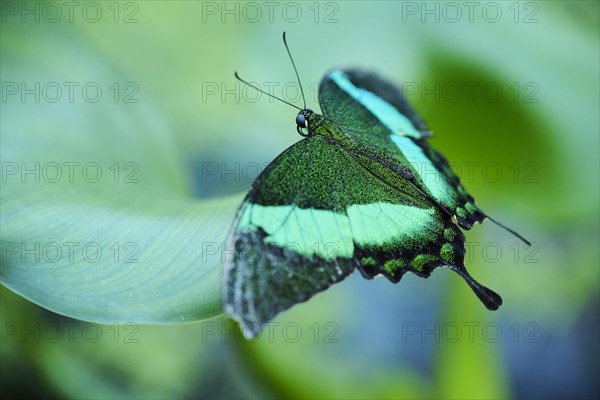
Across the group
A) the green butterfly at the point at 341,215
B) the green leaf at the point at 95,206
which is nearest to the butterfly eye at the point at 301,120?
the green butterfly at the point at 341,215

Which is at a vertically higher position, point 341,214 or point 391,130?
point 391,130

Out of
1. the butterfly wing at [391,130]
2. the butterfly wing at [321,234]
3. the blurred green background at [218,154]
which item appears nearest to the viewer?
the butterfly wing at [321,234]

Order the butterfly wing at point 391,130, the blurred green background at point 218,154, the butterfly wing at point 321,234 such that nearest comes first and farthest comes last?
the butterfly wing at point 321,234 → the blurred green background at point 218,154 → the butterfly wing at point 391,130

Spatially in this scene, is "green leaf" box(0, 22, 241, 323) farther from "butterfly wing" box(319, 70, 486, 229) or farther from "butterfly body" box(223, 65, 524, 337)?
"butterfly wing" box(319, 70, 486, 229)

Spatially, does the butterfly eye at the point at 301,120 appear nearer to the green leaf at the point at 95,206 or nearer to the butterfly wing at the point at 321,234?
the butterfly wing at the point at 321,234

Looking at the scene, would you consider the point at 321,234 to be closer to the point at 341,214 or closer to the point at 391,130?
the point at 341,214

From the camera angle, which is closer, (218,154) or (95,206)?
(95,206)

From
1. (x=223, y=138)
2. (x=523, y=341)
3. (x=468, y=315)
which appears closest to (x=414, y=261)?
(x=468, y=315)

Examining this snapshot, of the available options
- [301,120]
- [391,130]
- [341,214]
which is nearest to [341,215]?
[341,214]
